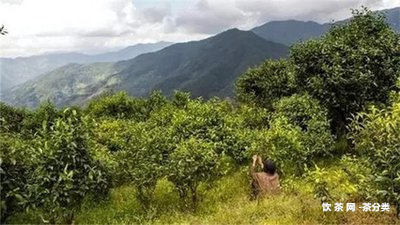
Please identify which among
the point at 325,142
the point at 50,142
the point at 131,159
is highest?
the point at 50,142

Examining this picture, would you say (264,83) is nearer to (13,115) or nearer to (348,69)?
(348,69)

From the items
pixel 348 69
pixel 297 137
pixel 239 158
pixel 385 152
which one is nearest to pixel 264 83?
pixel 348 69

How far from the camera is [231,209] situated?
16.2 meters

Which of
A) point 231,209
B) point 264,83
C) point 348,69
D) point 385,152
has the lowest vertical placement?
point 231,209

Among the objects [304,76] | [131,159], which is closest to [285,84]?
[304,76]

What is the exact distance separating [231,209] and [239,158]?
7.89m

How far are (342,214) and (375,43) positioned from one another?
16424mm

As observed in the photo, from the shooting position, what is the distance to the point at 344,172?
1525 cm

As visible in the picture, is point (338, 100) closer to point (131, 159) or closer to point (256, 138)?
point (256, 138)

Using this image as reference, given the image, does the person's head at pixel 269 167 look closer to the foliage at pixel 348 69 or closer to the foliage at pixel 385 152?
the foliage at pixel 385 152

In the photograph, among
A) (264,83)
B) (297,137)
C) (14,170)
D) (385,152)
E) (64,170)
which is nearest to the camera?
(385,152)

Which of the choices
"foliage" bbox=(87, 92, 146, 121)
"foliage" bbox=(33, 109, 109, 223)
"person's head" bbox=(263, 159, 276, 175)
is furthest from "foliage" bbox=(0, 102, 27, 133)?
"foliage" bbox=(33, 109, 109, 223)

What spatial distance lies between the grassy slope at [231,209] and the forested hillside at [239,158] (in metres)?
0.04

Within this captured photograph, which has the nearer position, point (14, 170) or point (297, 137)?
point (14, 170)
